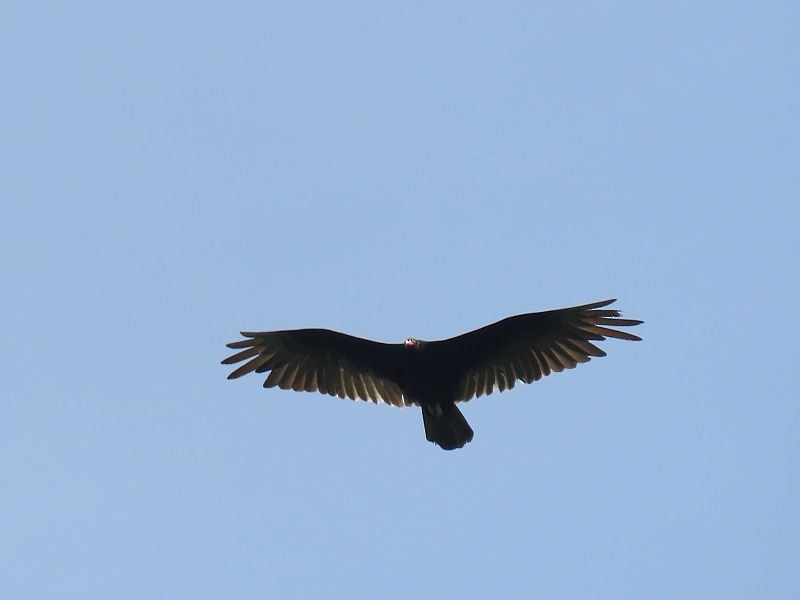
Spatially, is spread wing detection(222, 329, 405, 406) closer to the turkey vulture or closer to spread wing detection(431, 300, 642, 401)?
the turkey vulture

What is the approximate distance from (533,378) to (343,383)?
7.07ft

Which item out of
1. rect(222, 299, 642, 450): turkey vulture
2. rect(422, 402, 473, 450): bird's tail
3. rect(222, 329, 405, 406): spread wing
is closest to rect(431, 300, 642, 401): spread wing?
rect(222, 299, 642, 450): turkey vulture

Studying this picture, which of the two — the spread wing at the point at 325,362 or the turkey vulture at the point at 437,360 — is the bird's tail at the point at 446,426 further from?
the spread wing at the point at 325,362

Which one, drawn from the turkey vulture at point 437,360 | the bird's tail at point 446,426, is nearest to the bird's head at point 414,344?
the turkey vulture at point 437,360

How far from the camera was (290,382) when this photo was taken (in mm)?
12930

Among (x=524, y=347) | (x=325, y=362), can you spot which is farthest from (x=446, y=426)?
(x=325, y=362)

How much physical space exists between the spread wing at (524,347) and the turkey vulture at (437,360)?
1cm

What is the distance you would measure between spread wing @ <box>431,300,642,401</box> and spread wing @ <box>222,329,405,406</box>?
0.72 metres

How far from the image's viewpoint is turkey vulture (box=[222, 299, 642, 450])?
12414 mm

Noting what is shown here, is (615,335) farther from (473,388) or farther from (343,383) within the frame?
(343,383)

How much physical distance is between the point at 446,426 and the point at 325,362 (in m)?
1.64

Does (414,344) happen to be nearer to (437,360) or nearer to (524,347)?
(437,360)

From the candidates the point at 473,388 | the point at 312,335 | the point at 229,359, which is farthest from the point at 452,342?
the point at 229,359

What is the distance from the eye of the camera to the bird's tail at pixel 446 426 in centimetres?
1226
